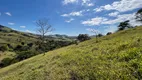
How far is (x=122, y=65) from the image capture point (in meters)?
8.97

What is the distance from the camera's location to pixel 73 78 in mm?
9945

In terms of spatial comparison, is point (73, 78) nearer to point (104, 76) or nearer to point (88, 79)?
point (88, 79)

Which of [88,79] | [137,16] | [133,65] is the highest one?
[137,16]

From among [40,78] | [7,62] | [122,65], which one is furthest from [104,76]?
[7,62]

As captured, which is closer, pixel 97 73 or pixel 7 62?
pixel 97 73

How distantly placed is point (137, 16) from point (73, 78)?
71.0 metres

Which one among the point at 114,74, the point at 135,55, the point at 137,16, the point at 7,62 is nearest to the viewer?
the point at 114,74

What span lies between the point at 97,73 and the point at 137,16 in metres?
70.7

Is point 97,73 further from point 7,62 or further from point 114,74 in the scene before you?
point 7,62

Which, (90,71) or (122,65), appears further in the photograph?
(90,71)

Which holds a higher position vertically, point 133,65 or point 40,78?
point 133,65

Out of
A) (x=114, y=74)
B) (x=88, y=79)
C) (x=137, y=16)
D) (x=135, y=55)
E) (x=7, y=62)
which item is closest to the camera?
(x=114, y=74)

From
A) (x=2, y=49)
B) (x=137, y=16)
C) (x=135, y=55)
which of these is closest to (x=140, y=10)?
(x=137, y=16)

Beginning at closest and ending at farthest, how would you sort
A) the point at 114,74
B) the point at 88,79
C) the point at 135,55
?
1. the point at 114,74
2. the point at 88,79
3. the point at 135,55
